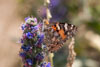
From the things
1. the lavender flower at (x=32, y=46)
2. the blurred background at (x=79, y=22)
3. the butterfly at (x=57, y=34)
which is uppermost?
the blurred background at (x=79, y=22)

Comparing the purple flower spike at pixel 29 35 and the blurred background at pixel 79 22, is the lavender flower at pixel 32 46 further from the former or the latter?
the blurred background at pixel 79 22

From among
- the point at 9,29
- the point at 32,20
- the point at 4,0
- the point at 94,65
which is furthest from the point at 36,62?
the point at 4,0

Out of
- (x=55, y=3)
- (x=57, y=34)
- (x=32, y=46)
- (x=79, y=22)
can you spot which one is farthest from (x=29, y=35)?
(x=79, y=22)

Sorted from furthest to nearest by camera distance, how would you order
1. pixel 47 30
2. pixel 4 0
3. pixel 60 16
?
pixel 4 0 → pixel 60 16 → pixel 47 30

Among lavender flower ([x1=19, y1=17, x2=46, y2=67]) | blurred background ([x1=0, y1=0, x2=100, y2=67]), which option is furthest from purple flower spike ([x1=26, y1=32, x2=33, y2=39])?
blurred background ([x1=0, y1=0, x2=100, y2=67])

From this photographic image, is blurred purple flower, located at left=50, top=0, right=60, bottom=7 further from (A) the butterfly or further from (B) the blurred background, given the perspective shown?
(A) the butterfly

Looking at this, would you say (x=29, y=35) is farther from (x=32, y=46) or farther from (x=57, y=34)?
(x=57, y=34)

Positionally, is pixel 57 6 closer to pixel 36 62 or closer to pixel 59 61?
pixel 59 61

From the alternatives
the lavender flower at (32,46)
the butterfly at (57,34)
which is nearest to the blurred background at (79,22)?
the butterfly at (57,34)
